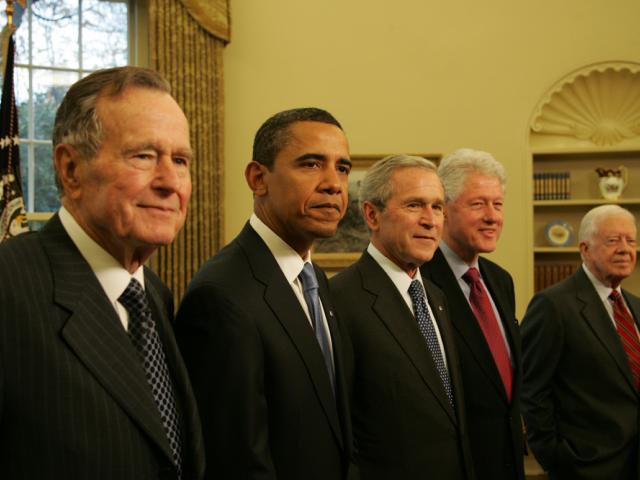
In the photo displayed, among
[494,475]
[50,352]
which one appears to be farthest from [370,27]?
[50,352]

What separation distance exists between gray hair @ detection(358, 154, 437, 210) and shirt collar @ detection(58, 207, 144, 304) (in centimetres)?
129

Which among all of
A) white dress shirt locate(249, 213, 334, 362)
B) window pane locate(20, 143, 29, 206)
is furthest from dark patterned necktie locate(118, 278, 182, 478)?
window pane locate(20, 143, 29, 206)

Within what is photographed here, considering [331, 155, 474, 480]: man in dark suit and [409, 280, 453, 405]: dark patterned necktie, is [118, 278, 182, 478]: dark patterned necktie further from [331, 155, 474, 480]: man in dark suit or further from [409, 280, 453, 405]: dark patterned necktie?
[409, 280, 453, 405]: dark patterned necktie

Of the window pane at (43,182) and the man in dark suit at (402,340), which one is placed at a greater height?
the window pane at (43,182)

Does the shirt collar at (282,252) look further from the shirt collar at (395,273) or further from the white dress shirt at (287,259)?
the shirt collar at (395,273)

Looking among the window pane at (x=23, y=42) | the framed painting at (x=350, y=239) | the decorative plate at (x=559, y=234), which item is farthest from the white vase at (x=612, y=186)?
the window pane at (x=23, y=42)

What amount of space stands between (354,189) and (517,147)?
1.55m

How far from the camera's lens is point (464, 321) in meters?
2.66

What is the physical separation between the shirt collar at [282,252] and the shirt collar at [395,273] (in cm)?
56

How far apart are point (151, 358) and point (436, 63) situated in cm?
556

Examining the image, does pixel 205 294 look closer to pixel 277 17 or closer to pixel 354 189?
pixel 354 189

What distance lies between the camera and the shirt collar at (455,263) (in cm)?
283

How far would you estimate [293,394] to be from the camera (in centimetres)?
171

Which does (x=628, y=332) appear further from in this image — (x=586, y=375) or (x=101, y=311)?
(x=101, y=311)
